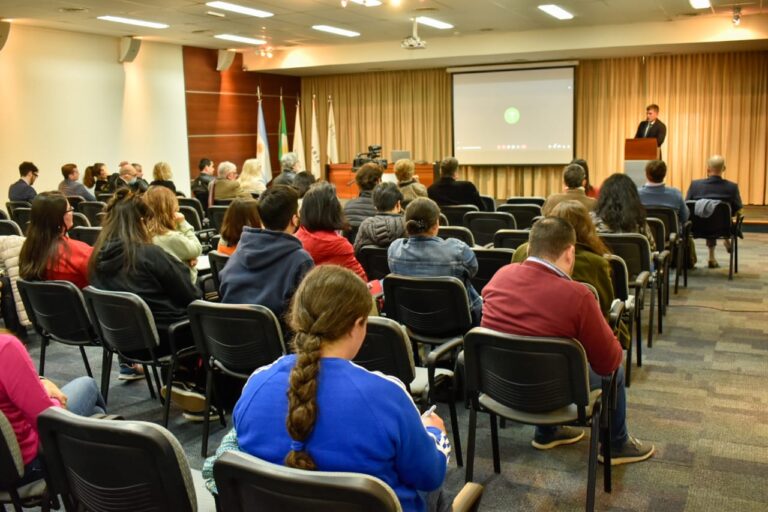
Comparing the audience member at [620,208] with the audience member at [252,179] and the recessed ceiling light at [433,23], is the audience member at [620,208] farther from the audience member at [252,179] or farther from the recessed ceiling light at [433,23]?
the recessed ceiling light at [433,23]

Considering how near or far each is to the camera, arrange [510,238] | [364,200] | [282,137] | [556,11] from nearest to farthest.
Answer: [510,238]
[364,200]
[556,11]
[282,137]

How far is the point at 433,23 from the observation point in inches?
436

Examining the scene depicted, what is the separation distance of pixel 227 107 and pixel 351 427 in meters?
13.4

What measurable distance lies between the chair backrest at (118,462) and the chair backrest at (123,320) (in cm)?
163

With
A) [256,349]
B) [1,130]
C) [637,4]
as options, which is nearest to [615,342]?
[256,349]

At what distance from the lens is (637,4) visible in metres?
9.65

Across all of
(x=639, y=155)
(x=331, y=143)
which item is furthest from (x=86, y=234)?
(x=331, y=143)

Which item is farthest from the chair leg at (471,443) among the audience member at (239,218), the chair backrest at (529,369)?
the audience member at (239,218)

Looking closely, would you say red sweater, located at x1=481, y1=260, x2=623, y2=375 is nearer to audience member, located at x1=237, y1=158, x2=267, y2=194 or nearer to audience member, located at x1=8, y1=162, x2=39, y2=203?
audience member, located at x1=237, y1=158, x2=267, y2=194

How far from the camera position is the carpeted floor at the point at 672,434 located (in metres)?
3.07

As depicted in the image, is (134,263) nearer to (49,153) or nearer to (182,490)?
(182,490)

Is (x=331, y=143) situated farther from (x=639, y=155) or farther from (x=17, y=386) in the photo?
(x=17, y=386)

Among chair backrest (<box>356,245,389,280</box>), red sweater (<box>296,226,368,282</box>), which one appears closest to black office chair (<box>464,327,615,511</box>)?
red sweater (<box>296,226,368,282</box>)

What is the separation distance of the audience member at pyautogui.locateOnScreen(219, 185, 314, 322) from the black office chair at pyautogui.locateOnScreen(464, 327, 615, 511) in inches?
39.7
